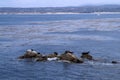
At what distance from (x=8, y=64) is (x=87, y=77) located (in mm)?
11871

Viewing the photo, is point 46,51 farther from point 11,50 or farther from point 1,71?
point 1,71

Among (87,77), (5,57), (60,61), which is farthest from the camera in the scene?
(5,57)

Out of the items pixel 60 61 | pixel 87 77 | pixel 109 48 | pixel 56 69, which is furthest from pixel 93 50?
pixel 87 77

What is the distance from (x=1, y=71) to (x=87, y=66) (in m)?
9.91

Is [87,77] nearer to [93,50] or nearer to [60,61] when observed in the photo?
[60,61]

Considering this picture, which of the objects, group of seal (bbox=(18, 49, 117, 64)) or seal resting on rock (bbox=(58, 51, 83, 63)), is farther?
group of seal (bbox=(18, 49, 117, 64))

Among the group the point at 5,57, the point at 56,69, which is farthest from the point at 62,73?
the point at 5,57

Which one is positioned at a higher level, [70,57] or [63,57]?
[70,57]

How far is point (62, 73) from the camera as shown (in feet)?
144

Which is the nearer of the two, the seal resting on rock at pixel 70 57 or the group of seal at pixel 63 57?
the seal resting on rock at pixel 70 57

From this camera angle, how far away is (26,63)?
5012 cm

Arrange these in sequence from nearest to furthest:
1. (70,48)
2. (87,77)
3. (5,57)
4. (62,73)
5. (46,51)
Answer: (87,77) → (62,73) → (5,57) → (46,51) → (70,48)

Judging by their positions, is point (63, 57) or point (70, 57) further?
point (63, 57)

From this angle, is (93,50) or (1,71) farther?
(93,50)
